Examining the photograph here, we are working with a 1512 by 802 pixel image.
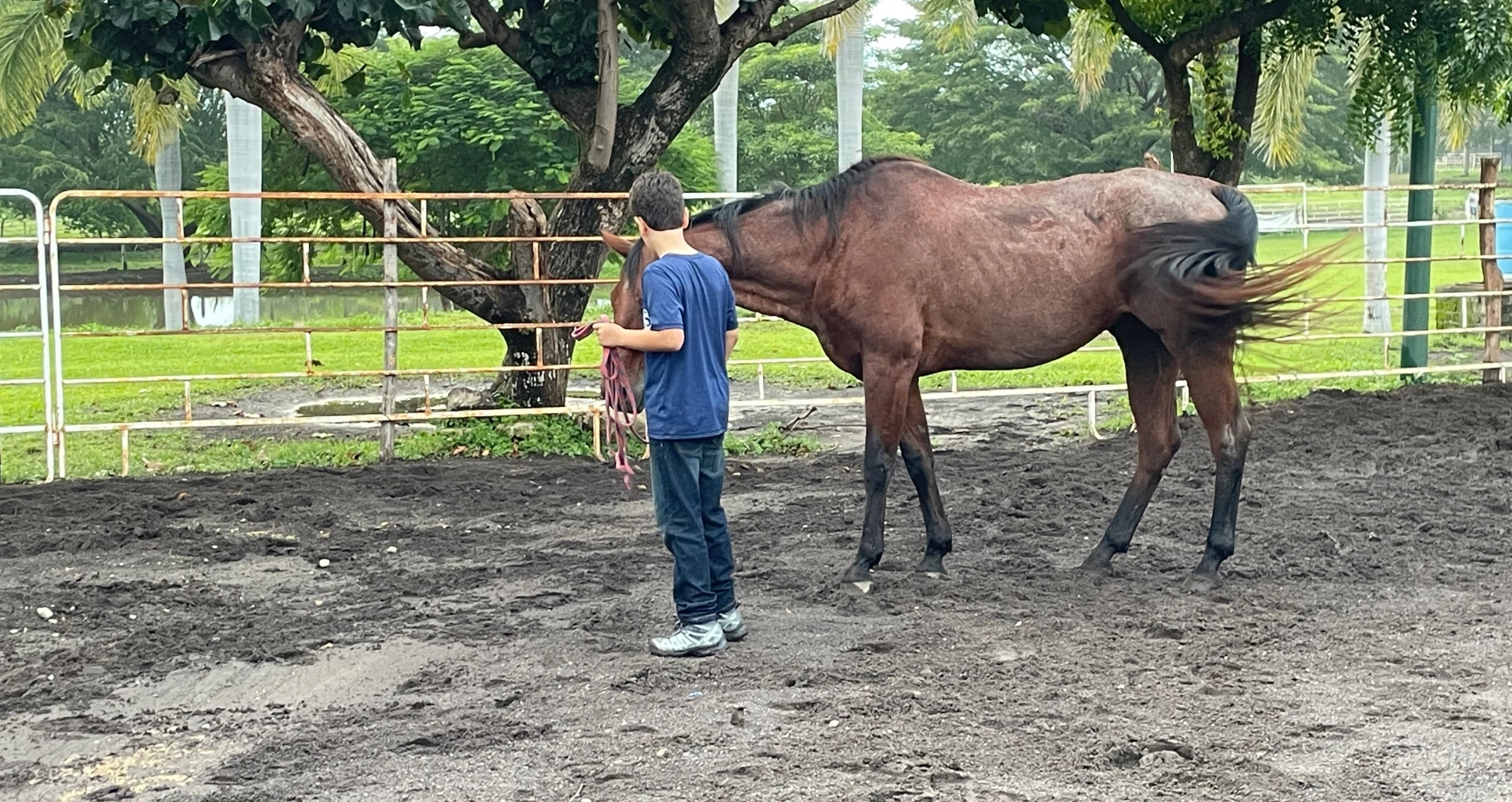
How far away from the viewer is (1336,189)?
995 centimetres

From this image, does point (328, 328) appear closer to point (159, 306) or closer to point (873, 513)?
point (873, 513)

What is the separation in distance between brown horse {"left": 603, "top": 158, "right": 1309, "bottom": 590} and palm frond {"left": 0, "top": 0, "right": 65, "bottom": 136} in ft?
40.4

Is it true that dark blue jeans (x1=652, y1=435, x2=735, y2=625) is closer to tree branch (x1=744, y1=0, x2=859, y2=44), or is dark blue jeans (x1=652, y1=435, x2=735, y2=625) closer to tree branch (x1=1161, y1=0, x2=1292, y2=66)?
tree branch (x1=744, y1=0, x2=859, y2=44)

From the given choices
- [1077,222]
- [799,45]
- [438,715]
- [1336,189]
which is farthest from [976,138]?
[438,715]

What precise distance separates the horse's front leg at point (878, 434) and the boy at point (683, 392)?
101cm

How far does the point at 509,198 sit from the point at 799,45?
2749 centimetres

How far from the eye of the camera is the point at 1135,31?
421 inches

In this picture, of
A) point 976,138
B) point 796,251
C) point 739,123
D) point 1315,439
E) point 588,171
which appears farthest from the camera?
point 976,138

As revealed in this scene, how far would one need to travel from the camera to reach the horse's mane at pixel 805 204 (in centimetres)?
568

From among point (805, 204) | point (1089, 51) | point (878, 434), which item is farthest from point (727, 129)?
point (878, 434)

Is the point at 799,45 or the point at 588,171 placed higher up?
the point at 799,45

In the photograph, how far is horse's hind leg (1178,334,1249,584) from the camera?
5.62m

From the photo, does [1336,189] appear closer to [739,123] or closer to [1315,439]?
[1315,439]

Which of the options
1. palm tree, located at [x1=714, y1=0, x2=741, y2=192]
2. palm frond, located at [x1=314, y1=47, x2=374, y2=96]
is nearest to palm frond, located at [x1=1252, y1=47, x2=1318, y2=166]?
palm tree, located at [x1=714, y1=0, x2=741, y2=192]
